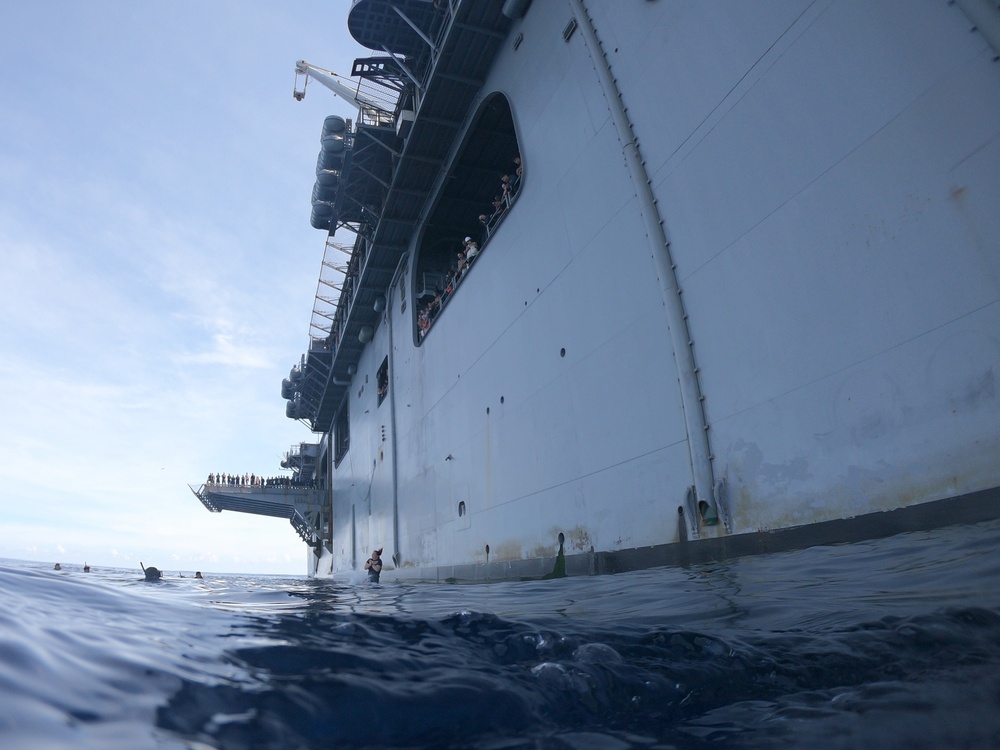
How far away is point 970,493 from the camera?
4.26m

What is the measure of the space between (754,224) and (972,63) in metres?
2.13

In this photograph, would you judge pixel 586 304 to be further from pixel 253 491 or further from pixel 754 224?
pixel 253 491

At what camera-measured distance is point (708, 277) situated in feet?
22.5

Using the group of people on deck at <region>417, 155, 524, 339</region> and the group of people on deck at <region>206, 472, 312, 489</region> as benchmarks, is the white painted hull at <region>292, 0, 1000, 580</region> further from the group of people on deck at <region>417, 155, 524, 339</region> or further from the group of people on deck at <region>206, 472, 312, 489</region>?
the group of people on deck at <region>206, 472, 312, 489</region>

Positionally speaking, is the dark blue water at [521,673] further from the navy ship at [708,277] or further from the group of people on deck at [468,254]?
the group of people on deck at [468,254]

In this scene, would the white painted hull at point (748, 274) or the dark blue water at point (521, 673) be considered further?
the white painted hull at point (748, 274)

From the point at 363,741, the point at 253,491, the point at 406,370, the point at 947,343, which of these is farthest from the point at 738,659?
the point at 253,491

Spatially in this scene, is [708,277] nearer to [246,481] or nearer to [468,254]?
[468,254]

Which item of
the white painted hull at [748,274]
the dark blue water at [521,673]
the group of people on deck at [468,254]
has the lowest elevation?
the dark blue water at [521,673]

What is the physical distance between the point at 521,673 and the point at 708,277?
5.62m

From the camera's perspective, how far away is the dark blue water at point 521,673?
158 cm

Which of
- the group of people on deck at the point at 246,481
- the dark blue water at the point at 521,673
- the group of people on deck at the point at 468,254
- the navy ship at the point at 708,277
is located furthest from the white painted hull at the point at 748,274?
the group of people on deck at the point at 246,481

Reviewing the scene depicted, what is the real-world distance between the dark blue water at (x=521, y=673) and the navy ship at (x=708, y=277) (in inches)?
72.7

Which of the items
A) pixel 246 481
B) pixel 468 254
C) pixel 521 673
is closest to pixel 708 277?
pixel 521 673
